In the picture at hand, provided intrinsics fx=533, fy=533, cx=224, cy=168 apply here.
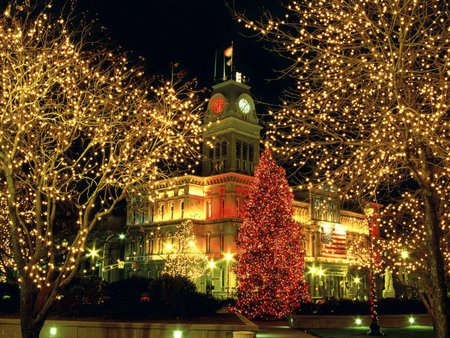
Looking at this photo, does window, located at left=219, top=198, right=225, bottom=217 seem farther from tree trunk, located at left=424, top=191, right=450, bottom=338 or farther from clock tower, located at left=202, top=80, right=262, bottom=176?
tree trunk, located at left=424, top=191, right=450, bottom=338

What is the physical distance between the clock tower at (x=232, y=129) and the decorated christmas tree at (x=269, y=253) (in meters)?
35.8

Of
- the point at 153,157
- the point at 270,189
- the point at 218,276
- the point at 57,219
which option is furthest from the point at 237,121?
the point at 153,157

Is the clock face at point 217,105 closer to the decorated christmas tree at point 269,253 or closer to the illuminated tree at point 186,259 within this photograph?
the illuminated tree at point 186,259

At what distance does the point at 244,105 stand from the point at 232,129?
3.94m

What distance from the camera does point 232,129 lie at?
69875 mm

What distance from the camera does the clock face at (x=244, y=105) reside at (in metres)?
70.8

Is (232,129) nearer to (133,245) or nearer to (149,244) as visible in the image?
(149,244)

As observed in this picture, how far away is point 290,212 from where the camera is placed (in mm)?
33594

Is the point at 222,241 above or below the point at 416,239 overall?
above

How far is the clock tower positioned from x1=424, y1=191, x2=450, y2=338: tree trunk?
57314 millimetres

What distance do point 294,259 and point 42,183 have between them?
21.8m

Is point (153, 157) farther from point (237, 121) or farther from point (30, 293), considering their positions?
point (237, 121)

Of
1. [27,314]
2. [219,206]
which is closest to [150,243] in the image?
[219,206]

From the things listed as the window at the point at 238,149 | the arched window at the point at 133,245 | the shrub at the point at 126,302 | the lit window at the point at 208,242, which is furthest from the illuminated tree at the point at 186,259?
the shrub at the point at 126,302
